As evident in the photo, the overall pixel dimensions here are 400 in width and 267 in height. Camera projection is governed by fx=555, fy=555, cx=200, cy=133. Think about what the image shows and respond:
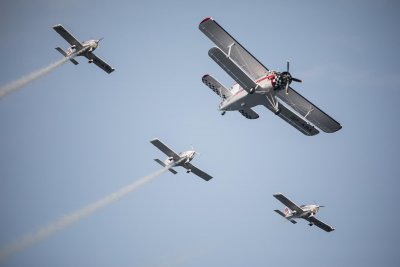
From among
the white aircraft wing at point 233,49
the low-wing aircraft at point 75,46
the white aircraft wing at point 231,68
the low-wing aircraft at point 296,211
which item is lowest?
the low-wing aircraft at point 296,211

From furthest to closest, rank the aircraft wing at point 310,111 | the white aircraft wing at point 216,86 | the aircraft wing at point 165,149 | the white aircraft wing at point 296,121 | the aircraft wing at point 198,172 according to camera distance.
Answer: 1. the aircraft wing at point 198,172
2. the aircraft wing at point 165,149
3. the white aircraft wing at point 216,86
4. the aircraft wing at point 310,111
5. the white aircraft wing at point 296,121

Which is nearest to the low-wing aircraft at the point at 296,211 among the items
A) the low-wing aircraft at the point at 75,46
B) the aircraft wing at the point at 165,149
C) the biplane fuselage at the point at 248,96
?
the aircraft wing at the point at 165,149

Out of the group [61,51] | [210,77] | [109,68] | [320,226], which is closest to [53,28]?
[61,51]

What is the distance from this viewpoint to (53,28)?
5391cm

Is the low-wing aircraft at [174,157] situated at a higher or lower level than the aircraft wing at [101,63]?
lower

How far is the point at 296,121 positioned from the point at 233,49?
944cm

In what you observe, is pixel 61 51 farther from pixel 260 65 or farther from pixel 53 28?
pixel 260 65

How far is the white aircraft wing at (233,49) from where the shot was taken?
142 feet

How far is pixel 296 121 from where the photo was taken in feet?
162

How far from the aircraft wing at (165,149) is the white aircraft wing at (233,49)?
38.9ft

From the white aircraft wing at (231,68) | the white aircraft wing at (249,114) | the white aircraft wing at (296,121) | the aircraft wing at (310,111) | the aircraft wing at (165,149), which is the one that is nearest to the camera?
the white aircraft wing at (231,68)

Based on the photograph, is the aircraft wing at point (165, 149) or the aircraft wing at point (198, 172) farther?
the aircraft wing at point (198, 172)

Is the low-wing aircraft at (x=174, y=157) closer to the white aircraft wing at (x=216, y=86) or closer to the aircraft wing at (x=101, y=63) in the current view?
the white aircraft wing at (x=216, y=86)

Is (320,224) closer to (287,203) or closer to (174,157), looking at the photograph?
(287,203)
